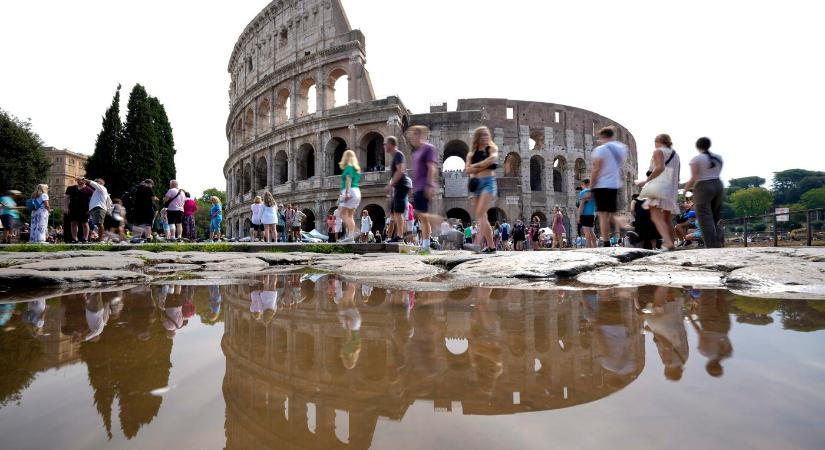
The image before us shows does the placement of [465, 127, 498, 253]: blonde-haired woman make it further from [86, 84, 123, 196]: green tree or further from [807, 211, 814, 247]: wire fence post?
[86, 84, 123, 196]: green tree

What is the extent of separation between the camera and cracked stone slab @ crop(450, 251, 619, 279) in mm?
3344

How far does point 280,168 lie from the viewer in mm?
23203

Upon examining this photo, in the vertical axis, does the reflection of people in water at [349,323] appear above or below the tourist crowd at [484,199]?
below

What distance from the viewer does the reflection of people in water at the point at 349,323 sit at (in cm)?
113

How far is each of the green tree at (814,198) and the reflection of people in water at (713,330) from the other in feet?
298

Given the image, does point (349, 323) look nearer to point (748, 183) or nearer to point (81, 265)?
point (81, 265)

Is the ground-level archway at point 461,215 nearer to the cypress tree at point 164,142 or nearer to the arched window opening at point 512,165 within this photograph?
the arched window opening at point 512,165

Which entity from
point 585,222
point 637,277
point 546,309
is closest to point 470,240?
point 585,222

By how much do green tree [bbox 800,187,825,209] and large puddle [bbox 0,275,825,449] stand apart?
3616 inches

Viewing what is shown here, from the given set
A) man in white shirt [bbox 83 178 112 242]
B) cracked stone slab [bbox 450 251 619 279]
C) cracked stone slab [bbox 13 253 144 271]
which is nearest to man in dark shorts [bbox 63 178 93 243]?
man in white shirt [bbox 83 178 112 242]

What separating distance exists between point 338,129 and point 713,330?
20.7m

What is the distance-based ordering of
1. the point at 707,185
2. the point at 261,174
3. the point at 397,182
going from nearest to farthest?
the point at 707,185, the point at 397,182, the point at 261,174

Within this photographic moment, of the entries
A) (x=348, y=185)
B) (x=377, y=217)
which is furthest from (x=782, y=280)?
(x=377, y=217)

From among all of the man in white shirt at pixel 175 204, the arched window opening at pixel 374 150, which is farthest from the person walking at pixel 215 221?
the arched window opening at pixel 374 150
